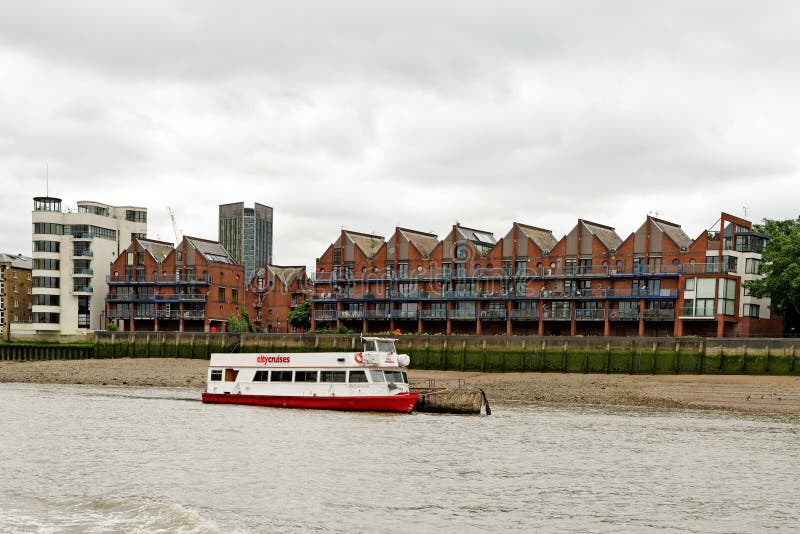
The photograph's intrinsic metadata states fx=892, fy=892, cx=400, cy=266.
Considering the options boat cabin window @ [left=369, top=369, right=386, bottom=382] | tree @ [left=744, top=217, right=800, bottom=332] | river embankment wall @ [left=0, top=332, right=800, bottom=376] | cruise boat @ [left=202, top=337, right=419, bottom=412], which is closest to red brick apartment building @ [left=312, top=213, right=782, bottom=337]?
tree @ [left=744, top=217, right=800, bottom=332]

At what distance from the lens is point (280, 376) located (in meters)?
59.5

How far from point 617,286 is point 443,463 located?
69.6m

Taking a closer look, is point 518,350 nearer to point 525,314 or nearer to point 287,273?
point 525,314

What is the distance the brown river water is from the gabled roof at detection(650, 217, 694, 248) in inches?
1866

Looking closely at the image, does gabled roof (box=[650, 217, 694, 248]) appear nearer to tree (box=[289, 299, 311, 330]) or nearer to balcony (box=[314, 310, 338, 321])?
balcony (box=[314, 310, 338, 321])

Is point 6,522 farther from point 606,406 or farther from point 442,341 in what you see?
point 442,341

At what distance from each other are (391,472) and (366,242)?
91368mm

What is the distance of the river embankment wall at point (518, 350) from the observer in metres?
74.1

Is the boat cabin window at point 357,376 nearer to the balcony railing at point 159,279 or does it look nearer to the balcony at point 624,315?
the balcony at point 624,315

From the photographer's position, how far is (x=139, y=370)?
301 feet

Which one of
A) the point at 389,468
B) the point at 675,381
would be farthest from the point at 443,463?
the point at 675,381

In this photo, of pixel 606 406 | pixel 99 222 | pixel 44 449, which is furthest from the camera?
pixel 99 222

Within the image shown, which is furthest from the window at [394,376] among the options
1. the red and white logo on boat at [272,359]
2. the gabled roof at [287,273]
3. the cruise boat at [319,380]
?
the gabled roof at [287,273]

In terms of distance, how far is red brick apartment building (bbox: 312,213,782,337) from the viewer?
312 feet
